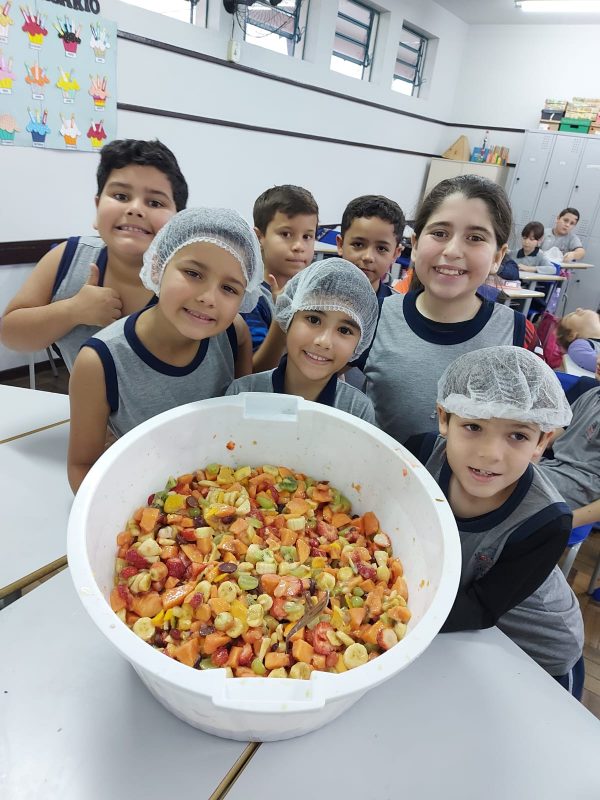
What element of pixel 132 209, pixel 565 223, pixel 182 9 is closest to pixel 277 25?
pixel 182 9

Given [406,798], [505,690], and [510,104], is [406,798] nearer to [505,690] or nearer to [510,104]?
[505,690]

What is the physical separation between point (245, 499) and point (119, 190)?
Answer: 3.14 ft

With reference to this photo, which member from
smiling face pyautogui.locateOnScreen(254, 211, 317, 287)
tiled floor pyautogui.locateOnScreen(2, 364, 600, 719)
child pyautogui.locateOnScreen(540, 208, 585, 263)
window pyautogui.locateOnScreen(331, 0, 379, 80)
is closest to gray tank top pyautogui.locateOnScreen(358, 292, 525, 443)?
smiling face pyautogui.locateOnScreen(254, 211, 317, 287)

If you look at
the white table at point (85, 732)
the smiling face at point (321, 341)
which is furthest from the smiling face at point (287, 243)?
the white table at point (85, 732)

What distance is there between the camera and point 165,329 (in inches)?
47.3

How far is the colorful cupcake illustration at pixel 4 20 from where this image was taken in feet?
8.33

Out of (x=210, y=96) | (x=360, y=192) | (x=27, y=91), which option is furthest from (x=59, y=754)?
(x=360, y=192)

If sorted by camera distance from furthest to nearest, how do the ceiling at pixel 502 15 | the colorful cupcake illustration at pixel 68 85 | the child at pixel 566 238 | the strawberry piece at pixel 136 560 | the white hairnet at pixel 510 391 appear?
1. the child at pixel 566 238
2. the ceiling at pixel 502 15
3. the colorful cupcake illustration at pixel 68 85
4. the white hairnet at pixel 510 391
5. the strawberry piece at pixel 136 560

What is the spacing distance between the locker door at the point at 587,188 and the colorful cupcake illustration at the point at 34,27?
22.6 feet

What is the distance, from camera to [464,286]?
1.33m

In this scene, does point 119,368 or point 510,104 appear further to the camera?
point 510,104

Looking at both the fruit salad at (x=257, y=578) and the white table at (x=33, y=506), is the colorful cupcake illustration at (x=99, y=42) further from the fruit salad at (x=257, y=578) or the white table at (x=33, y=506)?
the fruit salad at (x=257, y=578)

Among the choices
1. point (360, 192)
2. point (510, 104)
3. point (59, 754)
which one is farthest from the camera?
point (510, 104)

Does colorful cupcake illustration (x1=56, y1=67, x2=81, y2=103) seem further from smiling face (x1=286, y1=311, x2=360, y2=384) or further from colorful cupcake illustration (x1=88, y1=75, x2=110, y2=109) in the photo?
smiling face (x1=286, y1=311, x2=360, y2=384)
